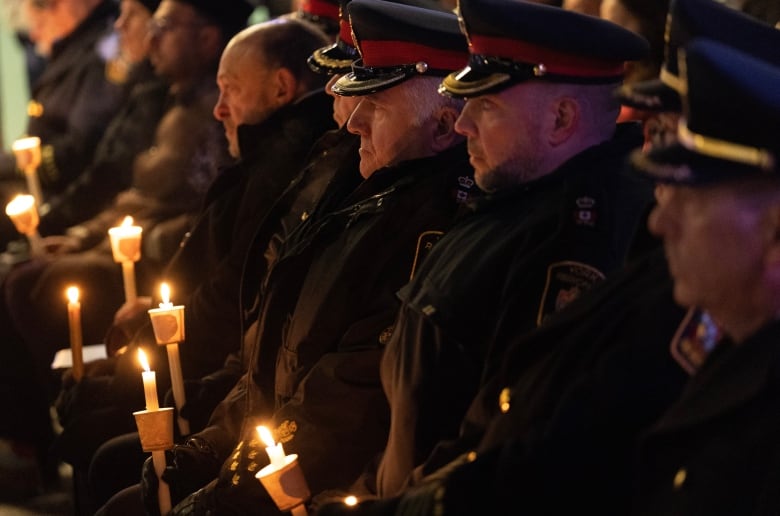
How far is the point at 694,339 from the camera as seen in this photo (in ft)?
6.58

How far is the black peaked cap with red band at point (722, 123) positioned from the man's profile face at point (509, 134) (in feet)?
2.44

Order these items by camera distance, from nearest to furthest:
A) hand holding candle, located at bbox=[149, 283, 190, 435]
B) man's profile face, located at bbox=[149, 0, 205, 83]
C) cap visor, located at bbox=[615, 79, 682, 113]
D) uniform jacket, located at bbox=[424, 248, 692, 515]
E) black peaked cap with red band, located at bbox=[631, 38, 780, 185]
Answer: black peaked cap with red band, located at bbox=[631, 38, 780, 185], uniform jacket, located at bbox=[424, 248, 692, 515], cap visor, located at bbox=[615, 79, 682, 113], hand holding candle, located at bbox=[149, 283, 190, 435], man's profile face, located at bbox=[149, 0, 205, 83]

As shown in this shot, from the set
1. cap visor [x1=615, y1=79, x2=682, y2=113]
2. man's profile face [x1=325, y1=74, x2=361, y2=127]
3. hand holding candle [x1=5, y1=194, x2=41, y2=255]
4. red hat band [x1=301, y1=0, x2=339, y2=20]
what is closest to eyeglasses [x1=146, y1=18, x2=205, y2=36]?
red hat band [x1=301, y1=0, x2=339, y2=20]

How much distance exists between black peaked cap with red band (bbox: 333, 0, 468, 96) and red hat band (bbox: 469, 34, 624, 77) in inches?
16.9

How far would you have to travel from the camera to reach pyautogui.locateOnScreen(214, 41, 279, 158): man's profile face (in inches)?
167

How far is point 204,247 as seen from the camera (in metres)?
4.41

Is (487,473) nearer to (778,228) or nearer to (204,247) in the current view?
(778,228)

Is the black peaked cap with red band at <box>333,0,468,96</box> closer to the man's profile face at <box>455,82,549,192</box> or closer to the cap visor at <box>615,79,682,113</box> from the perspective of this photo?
the man's profile face at <box>455,82,549,192</box>

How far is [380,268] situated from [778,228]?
4.37ft

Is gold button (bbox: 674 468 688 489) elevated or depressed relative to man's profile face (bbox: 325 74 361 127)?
elevated

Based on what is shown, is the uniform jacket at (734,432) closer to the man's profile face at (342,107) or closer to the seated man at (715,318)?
the seated man at (715,318)

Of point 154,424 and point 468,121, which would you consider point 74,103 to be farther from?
point 468,121

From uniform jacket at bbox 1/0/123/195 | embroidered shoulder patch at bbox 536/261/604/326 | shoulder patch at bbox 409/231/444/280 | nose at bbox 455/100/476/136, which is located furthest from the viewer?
uniform jacket at bbox 1/0/123/195

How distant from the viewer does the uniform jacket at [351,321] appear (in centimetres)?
298
